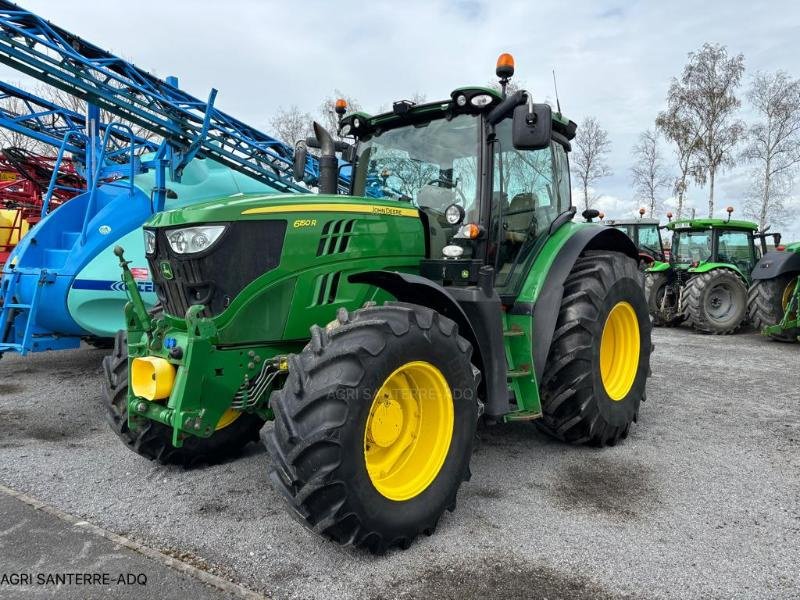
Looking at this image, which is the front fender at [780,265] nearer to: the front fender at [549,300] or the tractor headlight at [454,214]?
the front fender at [549,300]

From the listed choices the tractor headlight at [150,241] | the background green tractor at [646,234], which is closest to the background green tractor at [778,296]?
the background green tractor at [646,234]

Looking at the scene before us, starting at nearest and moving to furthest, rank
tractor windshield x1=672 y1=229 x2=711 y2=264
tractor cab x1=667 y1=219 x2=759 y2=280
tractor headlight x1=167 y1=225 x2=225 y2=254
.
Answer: tractor headlight x1=167 y1=225 x2=225 y2=254, tractor cab x1=667 y1=219 x2=759 y2=280, tractor windshield x1=672 y1=229 x2=711 y2=264

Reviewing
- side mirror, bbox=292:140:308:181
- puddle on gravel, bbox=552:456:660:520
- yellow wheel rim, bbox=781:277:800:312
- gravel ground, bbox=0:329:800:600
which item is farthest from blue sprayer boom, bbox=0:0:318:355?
yellow wheel rim, bbox=781:277:800:312

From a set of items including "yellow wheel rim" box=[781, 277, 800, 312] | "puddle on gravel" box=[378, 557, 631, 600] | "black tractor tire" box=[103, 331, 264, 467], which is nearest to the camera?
"puddle on gravel" box=[378, 557, 631, 600]

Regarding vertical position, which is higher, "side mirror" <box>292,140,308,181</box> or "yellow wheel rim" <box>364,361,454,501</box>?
"side mirror" <box>292,140,308,181</box>

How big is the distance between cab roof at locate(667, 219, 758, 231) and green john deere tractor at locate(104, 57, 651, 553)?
789cm

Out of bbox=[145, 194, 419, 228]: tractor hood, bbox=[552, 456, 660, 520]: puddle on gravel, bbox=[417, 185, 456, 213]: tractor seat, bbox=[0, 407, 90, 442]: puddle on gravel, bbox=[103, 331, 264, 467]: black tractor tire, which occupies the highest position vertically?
bbox=[417, 185, 456, 213]: tractor seat

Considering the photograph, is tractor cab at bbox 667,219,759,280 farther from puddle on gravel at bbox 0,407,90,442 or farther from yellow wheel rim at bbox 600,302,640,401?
puddle on gravel at bbox 0,407,90,442

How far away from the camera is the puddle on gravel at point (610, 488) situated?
10.3 ft

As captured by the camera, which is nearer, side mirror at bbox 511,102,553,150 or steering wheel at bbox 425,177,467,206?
side mirror at bbox 511,102,553,150

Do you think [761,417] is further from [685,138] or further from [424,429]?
[685,138]

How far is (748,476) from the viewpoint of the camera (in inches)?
141

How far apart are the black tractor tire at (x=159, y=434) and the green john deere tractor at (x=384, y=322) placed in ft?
0.04

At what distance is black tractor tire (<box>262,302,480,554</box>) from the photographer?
2371 mm
